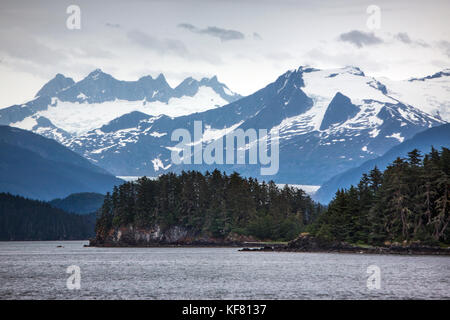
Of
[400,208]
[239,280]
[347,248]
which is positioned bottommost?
[239,280]

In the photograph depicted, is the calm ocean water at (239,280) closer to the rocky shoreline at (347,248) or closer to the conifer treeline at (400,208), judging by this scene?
the rocky shoreline at (347,248)

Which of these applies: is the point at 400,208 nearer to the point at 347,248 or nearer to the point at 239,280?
the point at 347,248

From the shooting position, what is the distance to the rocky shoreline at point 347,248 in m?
152

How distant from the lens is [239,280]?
105000mm

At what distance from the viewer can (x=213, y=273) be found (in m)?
118

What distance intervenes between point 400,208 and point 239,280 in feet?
217

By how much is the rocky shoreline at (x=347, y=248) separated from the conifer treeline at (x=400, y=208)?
6.32 ft

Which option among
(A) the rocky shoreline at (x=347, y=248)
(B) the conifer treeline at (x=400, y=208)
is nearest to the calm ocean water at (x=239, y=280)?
(A) the rocky shoreline at (x=347, y=248)

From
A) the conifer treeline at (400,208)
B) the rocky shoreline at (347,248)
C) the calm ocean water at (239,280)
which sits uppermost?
the conifer treeline at (400,208)

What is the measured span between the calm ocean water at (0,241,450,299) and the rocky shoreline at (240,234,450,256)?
630 cm

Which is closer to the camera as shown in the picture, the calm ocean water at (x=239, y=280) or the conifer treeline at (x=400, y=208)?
the calm ocean water at (x=239, y=280)

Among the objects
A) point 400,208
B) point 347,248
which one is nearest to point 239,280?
point 400,208
